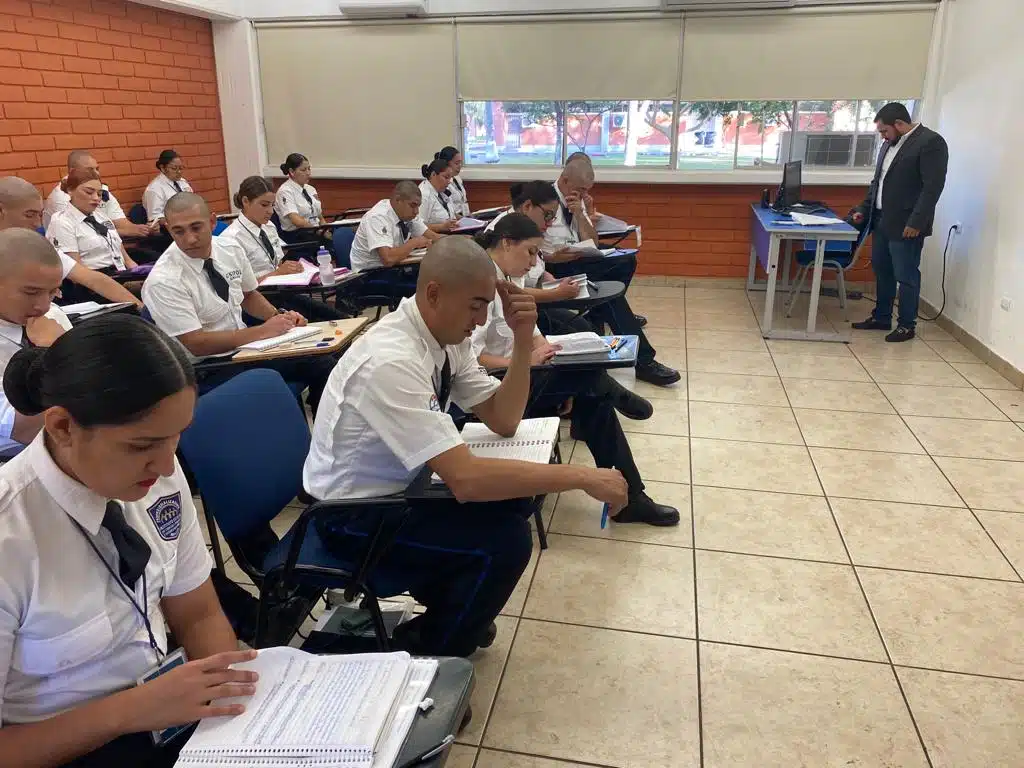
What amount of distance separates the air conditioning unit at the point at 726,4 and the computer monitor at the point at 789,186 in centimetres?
138

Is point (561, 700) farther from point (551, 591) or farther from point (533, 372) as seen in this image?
Result: point (533, 372)

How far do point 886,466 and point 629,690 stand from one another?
1993 mm

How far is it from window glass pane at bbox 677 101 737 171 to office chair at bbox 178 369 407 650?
5852 millimetres

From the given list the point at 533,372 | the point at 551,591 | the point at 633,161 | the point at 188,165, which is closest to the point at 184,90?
the point at 188,165

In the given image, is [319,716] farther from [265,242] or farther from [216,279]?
[265,242]

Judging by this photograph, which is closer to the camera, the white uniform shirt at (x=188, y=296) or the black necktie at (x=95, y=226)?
the white uniform shirt at (x=188, y=296)

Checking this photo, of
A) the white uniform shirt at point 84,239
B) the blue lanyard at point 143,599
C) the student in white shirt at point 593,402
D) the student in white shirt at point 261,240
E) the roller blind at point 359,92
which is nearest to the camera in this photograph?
the blue lanyard at point 143,599

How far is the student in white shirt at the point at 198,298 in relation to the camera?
2.87 meters

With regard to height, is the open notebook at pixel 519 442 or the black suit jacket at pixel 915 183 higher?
the black suit jacket at pixel 915 183

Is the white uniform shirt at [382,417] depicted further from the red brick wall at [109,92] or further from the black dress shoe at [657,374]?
the red brick wall at [109,92]

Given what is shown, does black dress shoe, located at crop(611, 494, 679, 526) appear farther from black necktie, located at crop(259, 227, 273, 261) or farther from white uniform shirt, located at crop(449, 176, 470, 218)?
white uniform shirt, located at crop(449, 176, 470, 218)

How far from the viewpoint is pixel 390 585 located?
1.77 m

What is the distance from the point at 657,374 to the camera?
439 cm

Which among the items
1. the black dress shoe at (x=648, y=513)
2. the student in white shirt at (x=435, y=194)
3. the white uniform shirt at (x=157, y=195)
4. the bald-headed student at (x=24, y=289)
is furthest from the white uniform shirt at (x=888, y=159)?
the white uniform shirt at (x=157, y=195)
